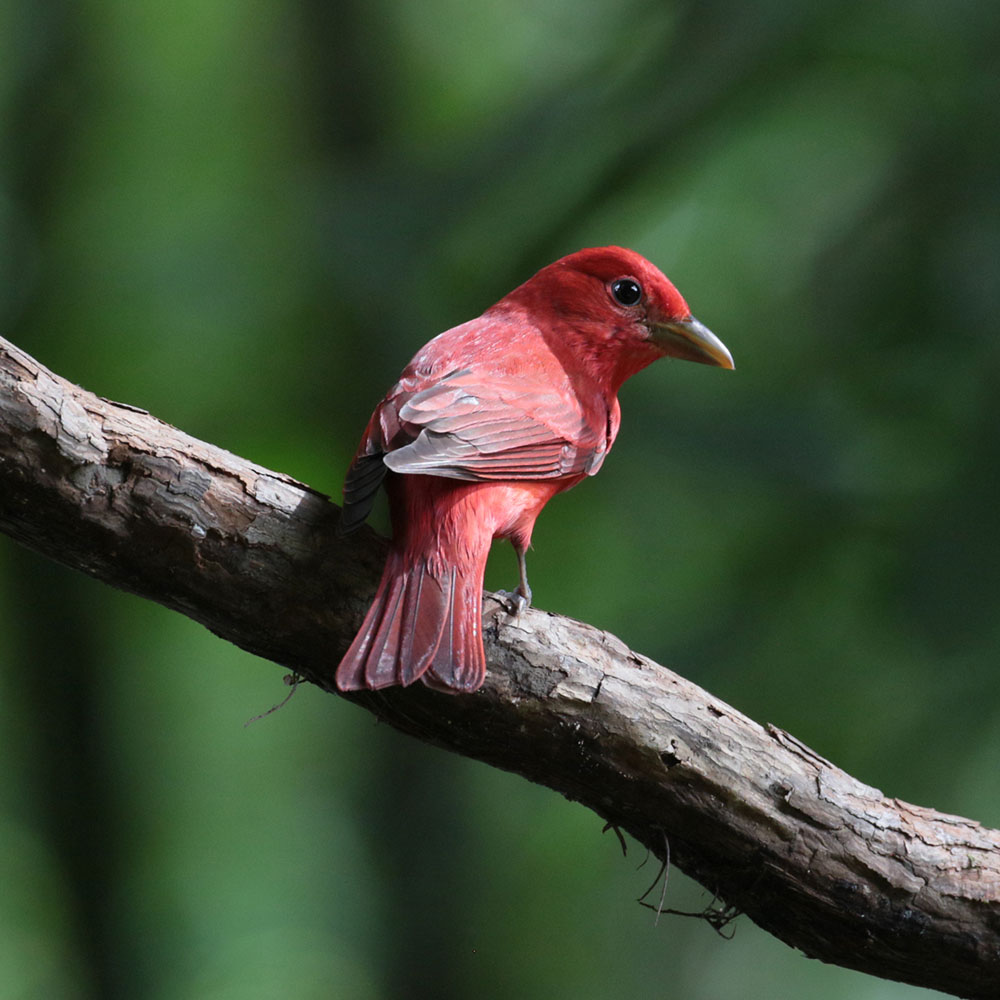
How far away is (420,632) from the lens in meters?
1.70

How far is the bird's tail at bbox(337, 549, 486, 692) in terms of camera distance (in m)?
1.63

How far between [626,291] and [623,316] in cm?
6

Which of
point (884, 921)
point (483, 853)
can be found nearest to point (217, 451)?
point (884, 921)

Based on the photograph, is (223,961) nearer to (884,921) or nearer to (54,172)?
Answer: (884,921)

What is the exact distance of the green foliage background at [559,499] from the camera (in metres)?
3.69

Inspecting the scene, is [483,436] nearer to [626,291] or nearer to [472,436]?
[472,436]

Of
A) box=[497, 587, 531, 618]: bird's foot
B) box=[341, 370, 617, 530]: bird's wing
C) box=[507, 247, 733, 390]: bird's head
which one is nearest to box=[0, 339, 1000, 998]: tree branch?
box=[497, 587, 531, 618]: bird's foot

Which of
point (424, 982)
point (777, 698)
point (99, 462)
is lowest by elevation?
point (424, 982)

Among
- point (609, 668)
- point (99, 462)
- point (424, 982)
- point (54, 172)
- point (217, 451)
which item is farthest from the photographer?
point (54, 172)

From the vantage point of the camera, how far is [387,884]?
381 centimetres

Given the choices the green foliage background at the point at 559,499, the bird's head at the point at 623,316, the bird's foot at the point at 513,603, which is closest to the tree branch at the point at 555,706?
the bird's foot at the point at 513,603

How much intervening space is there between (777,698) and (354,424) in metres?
1.74

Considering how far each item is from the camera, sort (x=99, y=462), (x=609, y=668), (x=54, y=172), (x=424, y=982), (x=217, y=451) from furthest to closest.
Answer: (x=54, y=172), (x=424, y=982), (x=609, y=668), (x=217, y=451), (x=99, y=462)

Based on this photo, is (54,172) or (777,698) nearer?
(777,698)
